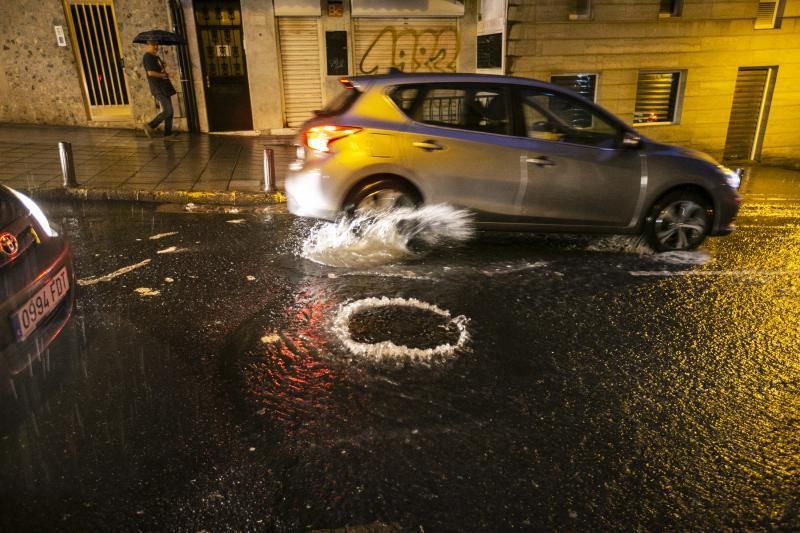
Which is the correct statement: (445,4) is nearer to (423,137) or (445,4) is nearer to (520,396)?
(423,137)

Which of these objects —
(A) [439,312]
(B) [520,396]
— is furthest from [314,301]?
(B) [520,396]

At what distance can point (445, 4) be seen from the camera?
45.2 feet

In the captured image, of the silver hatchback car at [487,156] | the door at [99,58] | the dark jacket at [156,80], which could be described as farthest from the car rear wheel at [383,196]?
the door at [99,58]

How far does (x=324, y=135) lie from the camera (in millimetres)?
5496

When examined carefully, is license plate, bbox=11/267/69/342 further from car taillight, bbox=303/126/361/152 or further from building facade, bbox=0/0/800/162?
building facade, bbox=0/0/800/162

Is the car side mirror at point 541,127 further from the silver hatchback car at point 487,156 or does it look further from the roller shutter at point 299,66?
the roller shutter at point 299,66

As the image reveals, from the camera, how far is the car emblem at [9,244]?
2988 mm

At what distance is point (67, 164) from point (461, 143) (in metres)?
6.18

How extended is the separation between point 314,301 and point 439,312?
1.04m

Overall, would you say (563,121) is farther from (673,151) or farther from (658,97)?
(658,97)

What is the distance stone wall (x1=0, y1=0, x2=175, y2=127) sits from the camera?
42.0 feet

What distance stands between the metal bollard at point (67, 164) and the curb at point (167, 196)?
15 centimetres

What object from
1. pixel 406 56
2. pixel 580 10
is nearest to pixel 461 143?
pixel 580 10

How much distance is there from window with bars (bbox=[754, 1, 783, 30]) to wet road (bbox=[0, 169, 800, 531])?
34.4 ft
